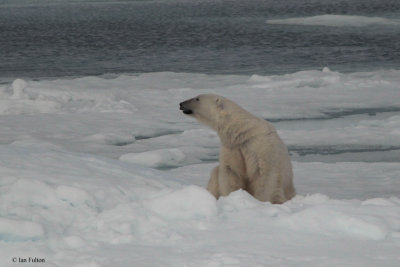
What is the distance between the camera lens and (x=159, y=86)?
1410 centimetres

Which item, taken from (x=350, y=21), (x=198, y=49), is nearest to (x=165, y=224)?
(x=198, y=49)

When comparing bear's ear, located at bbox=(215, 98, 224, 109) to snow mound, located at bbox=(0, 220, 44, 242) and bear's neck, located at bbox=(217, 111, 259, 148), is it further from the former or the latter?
snow mound, located at bbox=(0, 220, 44, 242)

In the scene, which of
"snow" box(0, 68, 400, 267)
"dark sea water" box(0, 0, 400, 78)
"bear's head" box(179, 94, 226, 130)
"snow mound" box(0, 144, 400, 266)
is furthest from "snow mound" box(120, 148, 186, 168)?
"dark sea water" box(0, 0, 400, 78)

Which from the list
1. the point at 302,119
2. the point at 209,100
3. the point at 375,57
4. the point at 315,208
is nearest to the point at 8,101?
the point at 302,119

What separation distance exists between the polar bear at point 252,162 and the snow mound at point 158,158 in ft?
9.22

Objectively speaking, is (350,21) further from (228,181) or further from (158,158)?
(228,181)

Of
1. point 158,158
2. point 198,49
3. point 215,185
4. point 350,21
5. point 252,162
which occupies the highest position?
point 252,162

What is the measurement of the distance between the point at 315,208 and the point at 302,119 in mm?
6864

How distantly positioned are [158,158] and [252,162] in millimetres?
3213

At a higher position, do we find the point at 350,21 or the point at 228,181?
the point at 228,181

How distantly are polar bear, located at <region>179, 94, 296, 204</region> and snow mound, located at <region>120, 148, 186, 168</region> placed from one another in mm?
2811

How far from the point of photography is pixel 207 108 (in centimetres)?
495

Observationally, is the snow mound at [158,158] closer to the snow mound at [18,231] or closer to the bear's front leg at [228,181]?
the bear's front leg at [228,181]

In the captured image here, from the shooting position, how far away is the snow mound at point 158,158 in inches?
293
